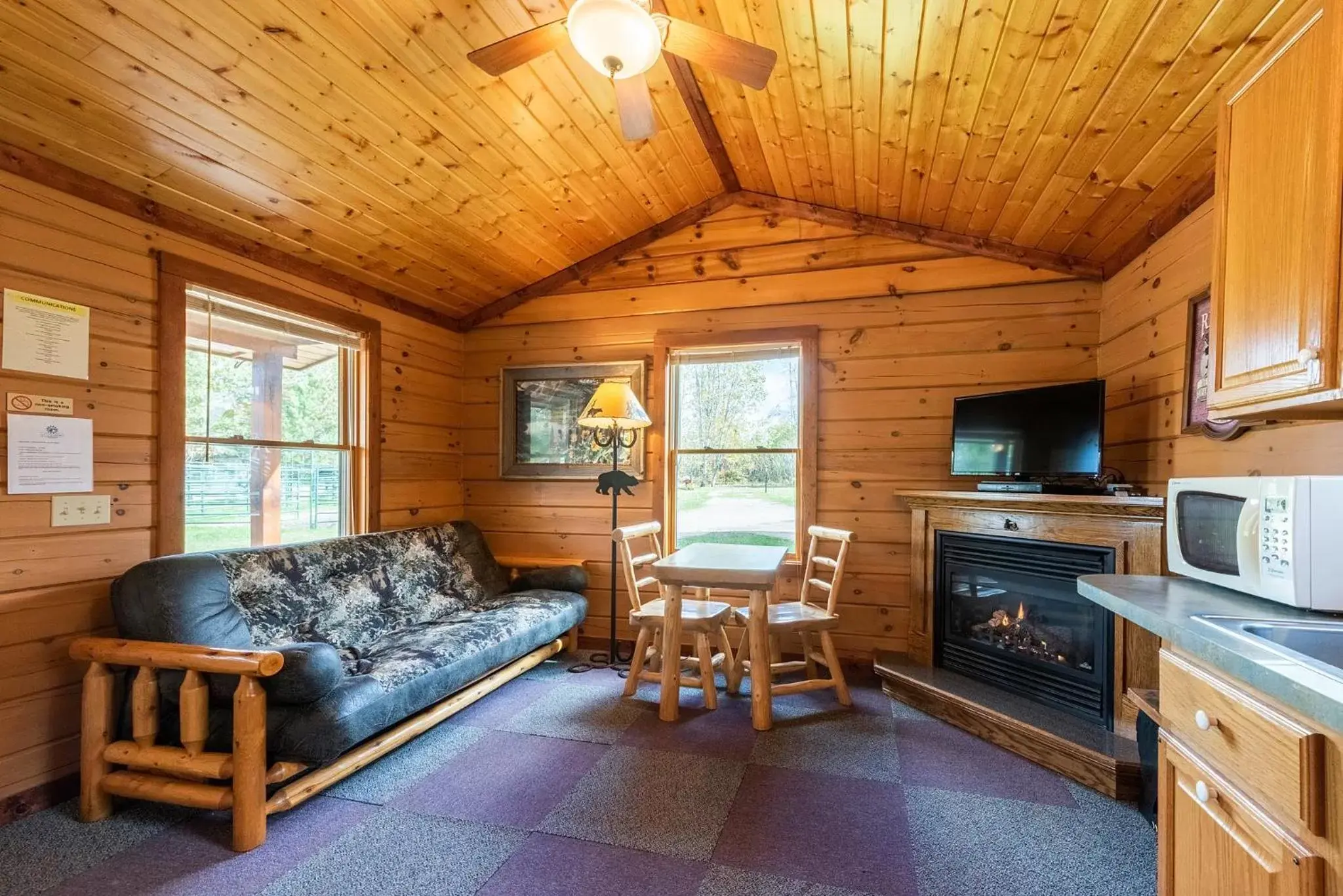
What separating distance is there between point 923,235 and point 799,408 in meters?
1.20

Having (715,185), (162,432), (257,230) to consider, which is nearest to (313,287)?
(257,230)

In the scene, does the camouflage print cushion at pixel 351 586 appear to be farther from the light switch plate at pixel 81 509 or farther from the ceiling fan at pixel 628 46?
the ceiling fan at pixel 628 46

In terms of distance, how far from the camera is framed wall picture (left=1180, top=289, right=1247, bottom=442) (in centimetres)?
221

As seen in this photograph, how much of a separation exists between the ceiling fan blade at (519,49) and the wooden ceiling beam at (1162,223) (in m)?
2.08

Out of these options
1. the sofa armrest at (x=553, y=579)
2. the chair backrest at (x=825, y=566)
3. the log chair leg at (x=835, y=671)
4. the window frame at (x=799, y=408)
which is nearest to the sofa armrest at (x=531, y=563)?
the sofa armrest at (x=553, y=579)

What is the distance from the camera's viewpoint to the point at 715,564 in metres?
2.79

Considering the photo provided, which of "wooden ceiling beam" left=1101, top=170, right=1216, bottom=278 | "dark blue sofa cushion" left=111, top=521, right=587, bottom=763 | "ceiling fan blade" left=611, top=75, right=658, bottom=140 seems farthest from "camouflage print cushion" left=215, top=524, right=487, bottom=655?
"wooden ceiling beam" left=1101, top=170, right=1216, bottom=278

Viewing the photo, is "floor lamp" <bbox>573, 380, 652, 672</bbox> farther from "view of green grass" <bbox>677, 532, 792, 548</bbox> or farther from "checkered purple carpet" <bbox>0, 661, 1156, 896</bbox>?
"checkered purple carpet" <bbox>0, 661, 1156, 896</bbox>

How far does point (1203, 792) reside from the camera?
3.64 feet

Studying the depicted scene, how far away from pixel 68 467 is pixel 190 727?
1076 mm

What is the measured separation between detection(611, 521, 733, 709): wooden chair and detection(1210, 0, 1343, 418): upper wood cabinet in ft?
6.98

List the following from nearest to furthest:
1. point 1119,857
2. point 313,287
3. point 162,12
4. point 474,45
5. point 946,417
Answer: point 162,12
point 1119,857
point 474,45
point 313,287
point 946,417

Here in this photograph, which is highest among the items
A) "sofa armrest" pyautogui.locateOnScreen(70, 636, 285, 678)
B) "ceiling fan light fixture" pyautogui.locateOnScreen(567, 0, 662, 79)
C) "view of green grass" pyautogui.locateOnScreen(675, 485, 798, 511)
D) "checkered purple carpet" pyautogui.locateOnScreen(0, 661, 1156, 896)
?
"ceiling fan light fixture" pyautogui.locateOnScreen(567, 0, 662, 79)

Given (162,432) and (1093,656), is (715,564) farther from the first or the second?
(162,432)
